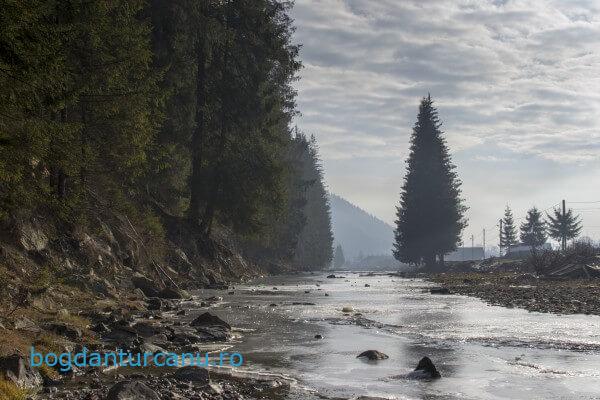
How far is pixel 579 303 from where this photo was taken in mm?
23031

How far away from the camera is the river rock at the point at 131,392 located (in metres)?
7.45

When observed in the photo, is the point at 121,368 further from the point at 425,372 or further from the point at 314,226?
the point at 314,226

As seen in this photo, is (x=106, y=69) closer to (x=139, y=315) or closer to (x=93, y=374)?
(x=139, y=315)

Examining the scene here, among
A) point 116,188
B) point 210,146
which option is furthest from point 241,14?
point 116,188

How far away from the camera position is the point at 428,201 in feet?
235

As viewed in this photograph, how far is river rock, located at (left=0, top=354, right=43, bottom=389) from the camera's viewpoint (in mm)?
8023

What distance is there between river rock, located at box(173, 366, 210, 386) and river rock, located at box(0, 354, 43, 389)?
6.89ft

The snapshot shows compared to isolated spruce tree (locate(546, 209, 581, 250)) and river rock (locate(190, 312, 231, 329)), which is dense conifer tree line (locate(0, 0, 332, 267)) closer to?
river rock (locate(190, 312, 231, 329))

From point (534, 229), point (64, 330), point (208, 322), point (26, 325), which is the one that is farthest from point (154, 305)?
point (534, 229)

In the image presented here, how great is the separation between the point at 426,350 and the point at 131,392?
25.2 ft

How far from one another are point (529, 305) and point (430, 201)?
49039 millimetres

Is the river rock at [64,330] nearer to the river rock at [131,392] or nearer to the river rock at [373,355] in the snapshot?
the river rock at [131,392]

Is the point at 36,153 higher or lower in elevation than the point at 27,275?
higher

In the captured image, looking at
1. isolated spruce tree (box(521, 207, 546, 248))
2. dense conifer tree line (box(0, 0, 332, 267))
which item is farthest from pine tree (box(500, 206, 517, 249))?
dense conifer tree line (box(0, 0, 332, 267))
